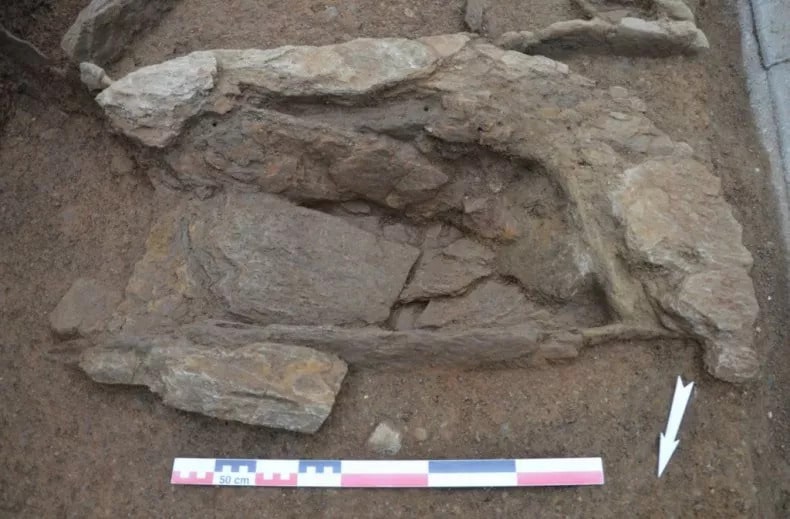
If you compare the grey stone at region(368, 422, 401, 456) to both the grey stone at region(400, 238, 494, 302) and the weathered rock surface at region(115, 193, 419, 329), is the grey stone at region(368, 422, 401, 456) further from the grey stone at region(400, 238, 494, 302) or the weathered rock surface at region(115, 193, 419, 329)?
the grey stone at region(400, 238, 494, 302)

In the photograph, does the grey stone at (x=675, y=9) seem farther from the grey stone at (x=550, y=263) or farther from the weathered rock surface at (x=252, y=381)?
the weathered rock surface at (x=252, y=381)

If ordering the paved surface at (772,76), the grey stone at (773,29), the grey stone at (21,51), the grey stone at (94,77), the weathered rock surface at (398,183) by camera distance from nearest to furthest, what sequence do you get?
the weathered rock surface at (398,183) → the grey stone at (94,77) → the grey stone at (21,51) → the paved surface at (772,76) → the grey stone at (773,29)

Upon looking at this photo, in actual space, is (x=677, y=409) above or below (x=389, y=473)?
above

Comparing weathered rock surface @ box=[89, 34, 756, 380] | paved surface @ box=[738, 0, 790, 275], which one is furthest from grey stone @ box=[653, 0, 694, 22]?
weathered rock surface @ box=[89, 34, 756, 380]

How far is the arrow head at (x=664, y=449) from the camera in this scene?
8.28 feet

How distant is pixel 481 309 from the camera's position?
3.00 m

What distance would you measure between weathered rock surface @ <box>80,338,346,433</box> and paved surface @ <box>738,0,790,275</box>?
227cm

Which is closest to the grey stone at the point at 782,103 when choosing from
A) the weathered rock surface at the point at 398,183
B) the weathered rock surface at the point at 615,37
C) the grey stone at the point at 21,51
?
the weathered rock surface at the point at 615,37

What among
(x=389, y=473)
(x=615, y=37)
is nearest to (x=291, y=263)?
(x=389, y=473)

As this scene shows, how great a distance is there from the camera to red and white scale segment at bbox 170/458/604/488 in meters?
2.53

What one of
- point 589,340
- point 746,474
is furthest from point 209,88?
point 746,474

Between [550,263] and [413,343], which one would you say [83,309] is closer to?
[413,343]

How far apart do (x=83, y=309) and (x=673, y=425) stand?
2.42 m

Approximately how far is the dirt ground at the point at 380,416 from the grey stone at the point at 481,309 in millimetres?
310
